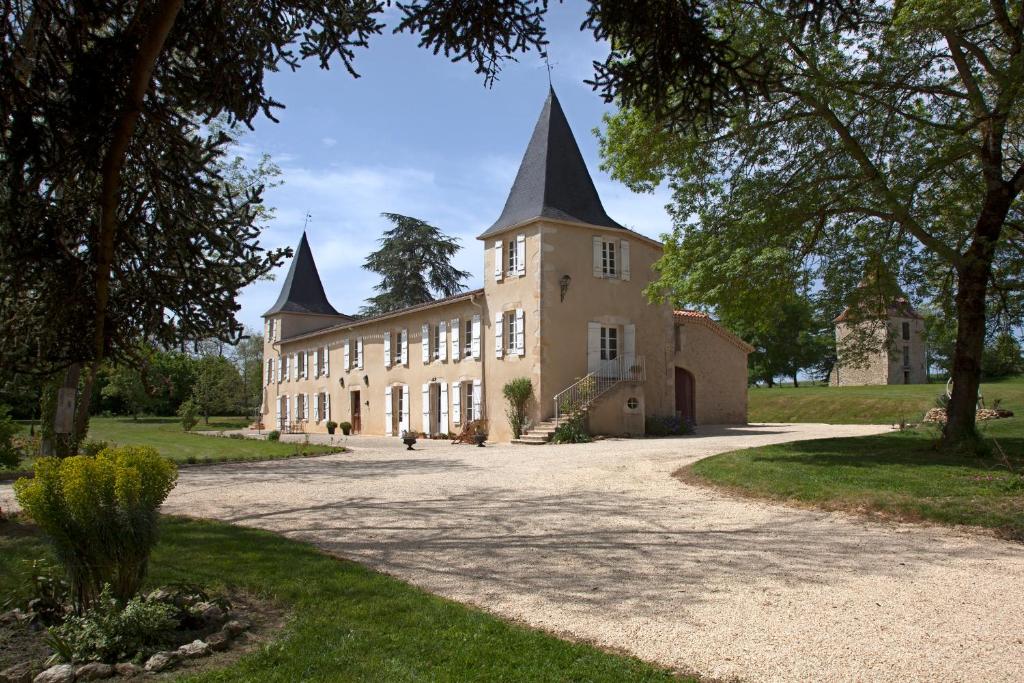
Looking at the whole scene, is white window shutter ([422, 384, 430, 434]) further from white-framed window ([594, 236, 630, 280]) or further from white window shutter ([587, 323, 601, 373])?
white-framed window ([594, 236, 630, 280])

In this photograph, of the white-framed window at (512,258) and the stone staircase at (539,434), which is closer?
the stone staircase at (539,434)

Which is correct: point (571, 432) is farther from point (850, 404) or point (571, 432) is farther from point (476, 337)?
point (850, 404)

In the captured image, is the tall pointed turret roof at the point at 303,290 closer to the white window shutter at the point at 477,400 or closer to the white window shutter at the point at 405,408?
the white window shutter at the point at 405,408

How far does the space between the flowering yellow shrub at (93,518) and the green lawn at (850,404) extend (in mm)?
27445

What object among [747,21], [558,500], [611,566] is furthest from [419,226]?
[611,566]

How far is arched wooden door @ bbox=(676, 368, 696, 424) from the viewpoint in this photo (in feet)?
78.5

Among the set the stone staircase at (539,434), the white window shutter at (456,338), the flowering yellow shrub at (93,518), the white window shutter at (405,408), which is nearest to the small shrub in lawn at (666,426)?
the stone staircase at (539,434)

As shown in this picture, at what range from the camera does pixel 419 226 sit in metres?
36.8

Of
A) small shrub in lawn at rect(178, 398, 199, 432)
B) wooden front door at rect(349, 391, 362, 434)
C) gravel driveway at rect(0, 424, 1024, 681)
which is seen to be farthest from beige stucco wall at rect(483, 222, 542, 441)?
small shrub in lawn at rect(178, 398, 199, 432)

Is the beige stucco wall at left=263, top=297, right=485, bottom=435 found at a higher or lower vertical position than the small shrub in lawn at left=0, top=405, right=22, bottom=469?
higher

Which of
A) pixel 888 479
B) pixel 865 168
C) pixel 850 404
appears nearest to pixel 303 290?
pixel 850 404

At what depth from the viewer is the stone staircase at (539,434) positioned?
18.5m

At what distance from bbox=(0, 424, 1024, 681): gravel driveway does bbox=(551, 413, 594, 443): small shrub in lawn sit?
23.7ft

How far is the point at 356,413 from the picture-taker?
28312 mm
